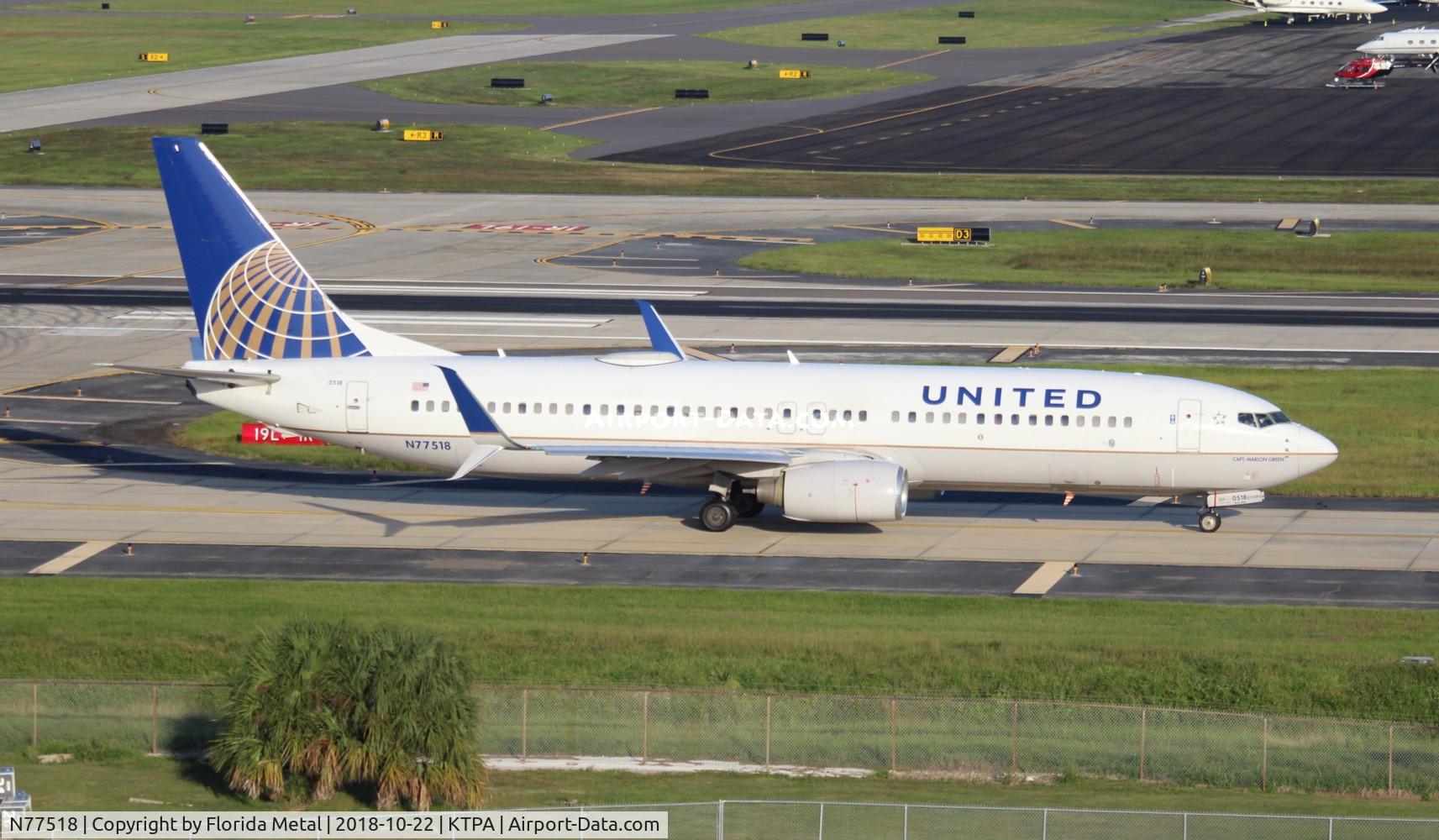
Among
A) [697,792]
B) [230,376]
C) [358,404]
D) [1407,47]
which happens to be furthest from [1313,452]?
[1407,47]

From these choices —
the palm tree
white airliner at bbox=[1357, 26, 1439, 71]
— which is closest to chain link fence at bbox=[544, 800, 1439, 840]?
the palm tree

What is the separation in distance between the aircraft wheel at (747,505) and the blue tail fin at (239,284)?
436 inches

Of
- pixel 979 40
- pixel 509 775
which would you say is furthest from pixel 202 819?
pixel 979 40

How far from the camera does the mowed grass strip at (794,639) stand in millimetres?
37125

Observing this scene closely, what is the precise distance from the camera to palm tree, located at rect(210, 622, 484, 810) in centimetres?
3031

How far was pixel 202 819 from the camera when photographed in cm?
2809

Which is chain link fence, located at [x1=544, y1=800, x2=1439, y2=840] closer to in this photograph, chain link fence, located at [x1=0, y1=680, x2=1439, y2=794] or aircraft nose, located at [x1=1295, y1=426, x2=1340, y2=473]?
chain link fence, located at [x1=0, y1=680, x2=1439, y2=794]

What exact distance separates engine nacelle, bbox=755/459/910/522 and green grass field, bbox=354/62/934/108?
110110 millimetres

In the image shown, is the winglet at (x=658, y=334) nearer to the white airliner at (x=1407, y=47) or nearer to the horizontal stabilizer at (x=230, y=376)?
the horizontal stabilizer at (x=230, y=376)

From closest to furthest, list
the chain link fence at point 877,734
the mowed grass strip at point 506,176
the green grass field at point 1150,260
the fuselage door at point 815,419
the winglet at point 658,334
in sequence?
1. the chain link fence at point 877,734
2. the fuselage door at point 815,419
3. the winglet at point 658,334
4. the green grass field at point 1150,260
5. the mowed grass strip at point 506,176

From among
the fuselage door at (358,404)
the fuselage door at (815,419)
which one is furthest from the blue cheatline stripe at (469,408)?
the fuselage door at (815,419)

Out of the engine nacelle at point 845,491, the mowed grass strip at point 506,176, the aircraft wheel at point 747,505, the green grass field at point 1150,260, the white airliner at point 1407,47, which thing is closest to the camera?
the engine nacelle at point 845,491

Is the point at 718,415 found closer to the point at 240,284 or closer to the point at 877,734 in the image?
the point at 240,284

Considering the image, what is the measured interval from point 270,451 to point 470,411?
A: 1461 cm
